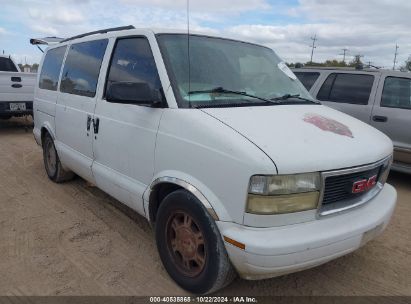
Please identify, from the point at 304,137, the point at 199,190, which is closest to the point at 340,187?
the point at 304,137

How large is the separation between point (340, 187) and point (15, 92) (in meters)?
8.70

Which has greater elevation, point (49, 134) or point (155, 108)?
point (155, 108)

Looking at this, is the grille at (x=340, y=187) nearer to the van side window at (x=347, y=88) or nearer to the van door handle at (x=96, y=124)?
the van door handle at (x=96, y=124)

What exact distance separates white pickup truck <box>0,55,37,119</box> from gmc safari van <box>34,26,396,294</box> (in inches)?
237

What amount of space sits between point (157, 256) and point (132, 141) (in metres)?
1.06

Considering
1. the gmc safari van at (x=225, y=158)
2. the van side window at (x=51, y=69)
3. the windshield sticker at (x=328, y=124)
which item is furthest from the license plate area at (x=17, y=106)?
the windshield sticker at (x=328, y=124)

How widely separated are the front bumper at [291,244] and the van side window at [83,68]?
2322 mm

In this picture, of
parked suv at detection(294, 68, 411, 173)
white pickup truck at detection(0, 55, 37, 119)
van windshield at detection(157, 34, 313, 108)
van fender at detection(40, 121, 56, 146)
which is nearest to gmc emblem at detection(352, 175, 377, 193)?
van windshield at detection(157, 34, 313, 108)

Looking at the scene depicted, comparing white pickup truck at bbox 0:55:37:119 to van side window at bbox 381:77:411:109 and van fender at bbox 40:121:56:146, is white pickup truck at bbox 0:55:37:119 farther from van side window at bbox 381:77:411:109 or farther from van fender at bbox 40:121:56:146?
van side window at bbox 381:77:411:109

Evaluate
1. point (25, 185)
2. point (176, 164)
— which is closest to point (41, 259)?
point (176, 164)

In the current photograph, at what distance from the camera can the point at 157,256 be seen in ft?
11.6

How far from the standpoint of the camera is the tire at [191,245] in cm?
264

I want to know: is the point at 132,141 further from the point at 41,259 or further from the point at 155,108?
the point at 41,259

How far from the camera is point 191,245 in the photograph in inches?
114
